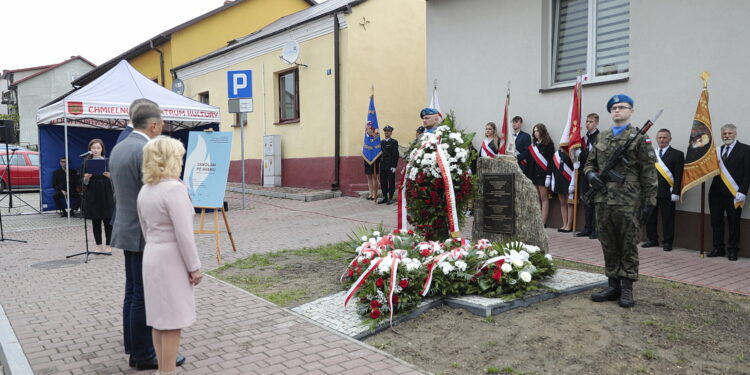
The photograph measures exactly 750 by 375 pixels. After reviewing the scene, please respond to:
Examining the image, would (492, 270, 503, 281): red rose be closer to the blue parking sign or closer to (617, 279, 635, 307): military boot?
(617, 279, 635, 307): military boot

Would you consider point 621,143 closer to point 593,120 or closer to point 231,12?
point 593,120

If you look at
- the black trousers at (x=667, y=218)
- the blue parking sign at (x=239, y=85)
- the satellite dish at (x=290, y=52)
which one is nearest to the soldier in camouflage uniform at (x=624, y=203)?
the black trousers at (x=667, y=218)

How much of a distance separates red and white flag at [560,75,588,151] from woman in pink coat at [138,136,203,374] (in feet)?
24.3

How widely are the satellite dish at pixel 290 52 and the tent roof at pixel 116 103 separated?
3427mm

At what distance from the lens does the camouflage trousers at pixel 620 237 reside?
17.4 feet

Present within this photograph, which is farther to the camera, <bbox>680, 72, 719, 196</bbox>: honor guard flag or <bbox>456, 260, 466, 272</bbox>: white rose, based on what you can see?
<bbox>680, 72, 719, 196</bbox>: honor guard flag

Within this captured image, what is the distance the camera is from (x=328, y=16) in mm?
15859

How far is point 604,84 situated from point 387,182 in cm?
627

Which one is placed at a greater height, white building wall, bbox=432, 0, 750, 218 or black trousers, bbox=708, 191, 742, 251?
white building wall, bbox=432, 0, 750, 218

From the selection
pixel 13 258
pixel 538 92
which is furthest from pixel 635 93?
pixel 13 258

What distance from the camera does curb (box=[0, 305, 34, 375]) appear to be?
4188 millimetres

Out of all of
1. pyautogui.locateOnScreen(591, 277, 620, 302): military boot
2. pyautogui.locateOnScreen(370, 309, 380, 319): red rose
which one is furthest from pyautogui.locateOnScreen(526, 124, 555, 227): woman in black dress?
pyautogui.locateOnScreen(370, 309, 380, 319): red rose

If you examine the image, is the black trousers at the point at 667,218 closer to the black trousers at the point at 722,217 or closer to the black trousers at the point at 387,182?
the black trousers at the point at 722,217

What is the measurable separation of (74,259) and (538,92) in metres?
8.53
